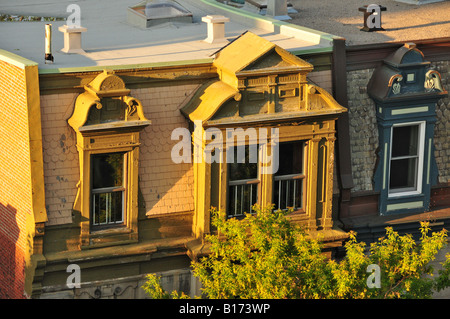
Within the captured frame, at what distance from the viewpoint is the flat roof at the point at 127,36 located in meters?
28.8

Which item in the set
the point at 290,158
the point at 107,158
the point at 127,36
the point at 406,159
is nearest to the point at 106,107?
the point at 107,158

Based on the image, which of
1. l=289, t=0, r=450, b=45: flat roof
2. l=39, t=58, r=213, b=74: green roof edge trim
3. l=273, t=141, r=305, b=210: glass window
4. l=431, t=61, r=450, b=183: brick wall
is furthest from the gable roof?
l=431, t=61, r=450, b=183: brick wall

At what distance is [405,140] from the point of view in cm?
3066

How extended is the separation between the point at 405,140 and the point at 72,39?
8.48m

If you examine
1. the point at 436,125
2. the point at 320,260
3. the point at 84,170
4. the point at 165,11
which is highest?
the point at 165,11

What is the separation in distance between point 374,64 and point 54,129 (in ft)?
26.5

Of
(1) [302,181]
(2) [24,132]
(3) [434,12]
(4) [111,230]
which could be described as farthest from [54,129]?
(3) [434,12]

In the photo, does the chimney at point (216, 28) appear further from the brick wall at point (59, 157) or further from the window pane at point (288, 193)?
the brick wall at point (59, 157)

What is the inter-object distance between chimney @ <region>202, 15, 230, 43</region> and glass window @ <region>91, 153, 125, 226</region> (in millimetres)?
4759

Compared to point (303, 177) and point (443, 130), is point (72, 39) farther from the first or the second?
point (443, 130)

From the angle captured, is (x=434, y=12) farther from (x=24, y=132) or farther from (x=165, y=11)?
(x=24, y=132)

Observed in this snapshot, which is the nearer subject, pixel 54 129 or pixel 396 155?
pixel 54 129

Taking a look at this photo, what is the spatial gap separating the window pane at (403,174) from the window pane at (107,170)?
7.08 meters

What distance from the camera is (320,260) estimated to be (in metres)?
25.4
